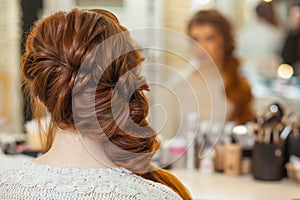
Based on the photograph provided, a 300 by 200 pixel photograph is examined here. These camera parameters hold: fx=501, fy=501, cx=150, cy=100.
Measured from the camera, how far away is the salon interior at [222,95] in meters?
1.58

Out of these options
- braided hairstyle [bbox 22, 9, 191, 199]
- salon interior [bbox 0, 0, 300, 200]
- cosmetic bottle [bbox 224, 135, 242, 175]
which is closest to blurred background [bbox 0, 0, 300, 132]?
salon interior [bbox 0, 0, 300, 200]

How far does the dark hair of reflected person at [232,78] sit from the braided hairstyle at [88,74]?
3.55ft

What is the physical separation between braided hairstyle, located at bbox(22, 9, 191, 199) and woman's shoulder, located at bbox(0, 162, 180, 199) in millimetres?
50

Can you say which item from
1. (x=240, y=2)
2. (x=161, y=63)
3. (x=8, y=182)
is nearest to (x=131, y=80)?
(x=8, y=182)

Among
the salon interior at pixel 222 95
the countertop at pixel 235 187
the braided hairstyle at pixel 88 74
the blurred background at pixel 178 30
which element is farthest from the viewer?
the blurred background at pixel 178 30

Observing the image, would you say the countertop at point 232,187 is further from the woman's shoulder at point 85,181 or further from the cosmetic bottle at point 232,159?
the woman's shoulder at point 85,181

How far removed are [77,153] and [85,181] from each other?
0.18 ft

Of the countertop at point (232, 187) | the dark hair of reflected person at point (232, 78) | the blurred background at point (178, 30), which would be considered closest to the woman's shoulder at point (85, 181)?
the countertop at point (232, 187)

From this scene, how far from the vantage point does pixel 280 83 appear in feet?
6.10

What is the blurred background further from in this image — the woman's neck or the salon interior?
the woman's neck

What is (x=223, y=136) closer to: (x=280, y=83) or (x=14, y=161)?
(x=280, y=83)

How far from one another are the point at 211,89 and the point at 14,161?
779 millimetres

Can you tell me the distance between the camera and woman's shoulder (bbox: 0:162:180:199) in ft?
2.70

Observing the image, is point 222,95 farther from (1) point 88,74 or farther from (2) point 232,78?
(1) point 88,74
